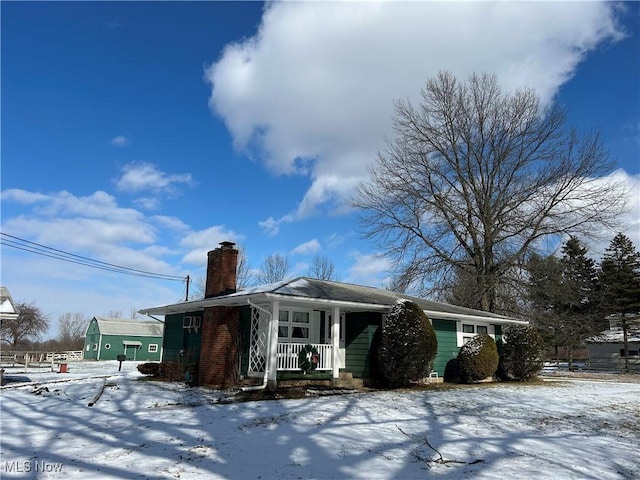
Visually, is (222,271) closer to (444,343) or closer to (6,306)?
(6,306)

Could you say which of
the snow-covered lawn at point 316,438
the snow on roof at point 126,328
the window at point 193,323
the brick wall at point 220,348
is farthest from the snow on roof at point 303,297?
the snow on roof at point 126,328

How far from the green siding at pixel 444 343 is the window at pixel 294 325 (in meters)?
4.98

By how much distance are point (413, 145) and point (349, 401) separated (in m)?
19.0

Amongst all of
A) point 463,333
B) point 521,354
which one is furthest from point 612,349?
point 463,333

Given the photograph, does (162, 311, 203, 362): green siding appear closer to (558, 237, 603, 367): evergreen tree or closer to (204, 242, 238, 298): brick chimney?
(204, 242, 238, 298): brick chimney

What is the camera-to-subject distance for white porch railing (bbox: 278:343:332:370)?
→ 13.6 m

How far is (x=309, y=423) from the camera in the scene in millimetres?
8117

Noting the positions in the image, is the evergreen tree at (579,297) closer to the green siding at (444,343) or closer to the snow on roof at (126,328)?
the green siding at (444,343)

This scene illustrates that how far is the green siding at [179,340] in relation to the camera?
16737mm

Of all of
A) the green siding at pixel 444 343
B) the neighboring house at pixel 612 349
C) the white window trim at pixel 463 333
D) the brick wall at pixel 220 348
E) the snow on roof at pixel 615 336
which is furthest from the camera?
the snow on roof at pixel 615 336

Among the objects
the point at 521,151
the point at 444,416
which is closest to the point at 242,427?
the point at 444,416

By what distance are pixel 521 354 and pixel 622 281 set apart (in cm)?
2434

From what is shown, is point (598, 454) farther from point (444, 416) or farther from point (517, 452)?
point (444, 416)

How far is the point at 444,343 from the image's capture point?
17219 millimetres
